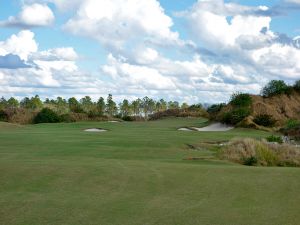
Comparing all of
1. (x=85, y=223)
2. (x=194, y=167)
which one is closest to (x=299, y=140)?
(x=194, y=167)

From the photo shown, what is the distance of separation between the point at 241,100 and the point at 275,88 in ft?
28.1

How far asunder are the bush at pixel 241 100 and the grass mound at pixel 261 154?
29.0 meters

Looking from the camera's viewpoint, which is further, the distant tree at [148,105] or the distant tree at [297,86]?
the distant tree at [148,105]

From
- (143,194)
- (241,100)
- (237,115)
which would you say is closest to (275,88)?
(241,100)

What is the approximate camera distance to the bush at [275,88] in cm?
5803

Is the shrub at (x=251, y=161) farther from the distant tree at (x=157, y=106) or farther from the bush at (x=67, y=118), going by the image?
the distant tree at (x=157, y=106)

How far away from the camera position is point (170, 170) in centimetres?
1439

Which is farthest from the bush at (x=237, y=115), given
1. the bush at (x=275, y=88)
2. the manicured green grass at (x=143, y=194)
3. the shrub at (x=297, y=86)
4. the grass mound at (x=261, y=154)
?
the manicured green grass at (x=143, y=194)

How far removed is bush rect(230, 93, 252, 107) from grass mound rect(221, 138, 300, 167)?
29.0 m

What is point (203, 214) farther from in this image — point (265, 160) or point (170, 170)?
point (265, 160)

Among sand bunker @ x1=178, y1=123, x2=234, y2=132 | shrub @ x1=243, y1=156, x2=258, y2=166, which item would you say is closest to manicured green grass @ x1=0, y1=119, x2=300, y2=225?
shrub @ x1=243, y1=156, x2=258, y2=166

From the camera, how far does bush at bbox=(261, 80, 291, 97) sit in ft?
190

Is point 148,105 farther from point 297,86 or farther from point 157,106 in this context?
point 297,86

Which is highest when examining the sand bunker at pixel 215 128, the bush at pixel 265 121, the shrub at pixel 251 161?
the bush at pixel 265 121
